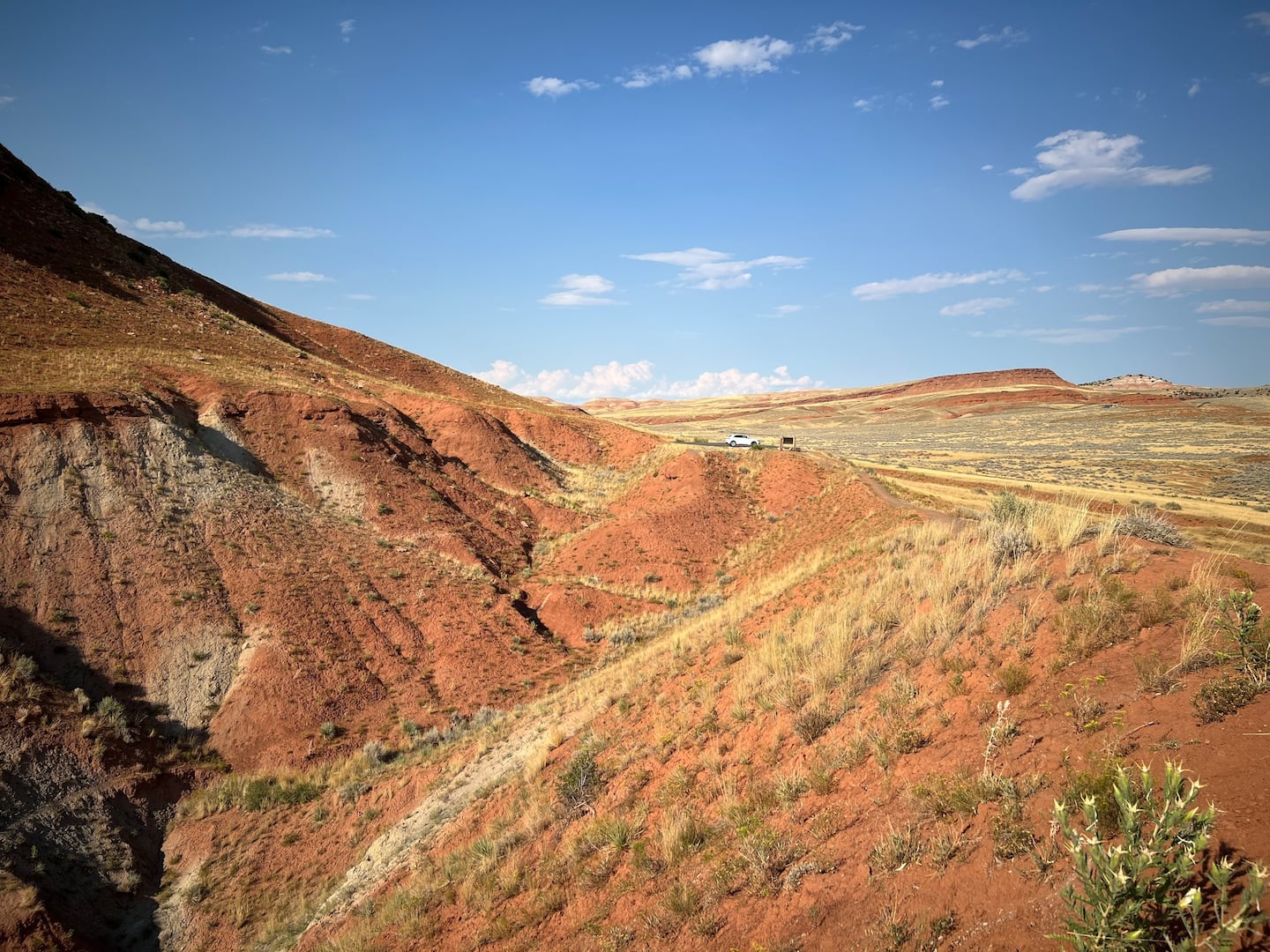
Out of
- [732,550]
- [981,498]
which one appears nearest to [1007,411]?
[981,498]

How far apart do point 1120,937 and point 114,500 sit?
23973mm

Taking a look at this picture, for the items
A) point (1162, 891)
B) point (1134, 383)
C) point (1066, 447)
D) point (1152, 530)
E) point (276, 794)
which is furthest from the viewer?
point (1134, 383)

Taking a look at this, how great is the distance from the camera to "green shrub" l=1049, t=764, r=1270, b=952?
114 inches

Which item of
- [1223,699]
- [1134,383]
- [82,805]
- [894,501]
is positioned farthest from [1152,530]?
[1134,383]

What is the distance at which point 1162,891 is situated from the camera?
3092mm

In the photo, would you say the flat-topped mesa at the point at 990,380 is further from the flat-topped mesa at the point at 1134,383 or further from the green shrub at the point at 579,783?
the green shrub at the point at 579,783

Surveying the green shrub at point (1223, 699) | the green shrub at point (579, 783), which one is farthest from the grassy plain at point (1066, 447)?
the green shrub at point (579, 783)

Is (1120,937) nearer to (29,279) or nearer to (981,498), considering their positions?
(981,498)

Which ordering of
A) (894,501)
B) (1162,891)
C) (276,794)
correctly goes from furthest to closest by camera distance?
(894,501) < (276,794) < (1162,891)

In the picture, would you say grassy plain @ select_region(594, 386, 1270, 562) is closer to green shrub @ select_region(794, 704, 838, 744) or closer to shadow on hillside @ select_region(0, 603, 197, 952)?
green shrub @ select_region(794, 704, 838, 744)

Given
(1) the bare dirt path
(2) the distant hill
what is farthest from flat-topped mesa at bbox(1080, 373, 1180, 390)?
(1) the bare dirt path

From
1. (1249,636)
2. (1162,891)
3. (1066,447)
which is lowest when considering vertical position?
(1162,891)

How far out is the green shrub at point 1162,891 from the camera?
2.89 meters

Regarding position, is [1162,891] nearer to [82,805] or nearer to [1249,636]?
[1249,636]
